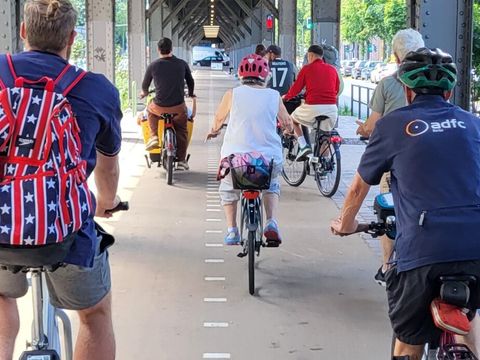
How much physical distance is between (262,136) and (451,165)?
3609mm

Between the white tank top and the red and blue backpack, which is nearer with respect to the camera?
the red and blue backpack

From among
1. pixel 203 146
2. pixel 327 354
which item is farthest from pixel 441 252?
pixel 203 146

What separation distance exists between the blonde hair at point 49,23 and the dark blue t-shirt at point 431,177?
1302 millimetres

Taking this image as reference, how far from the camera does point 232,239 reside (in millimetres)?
6723

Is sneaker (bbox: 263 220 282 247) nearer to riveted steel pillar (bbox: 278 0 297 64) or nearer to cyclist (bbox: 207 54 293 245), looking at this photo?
cyclist (bbox: 207 54 293 245)

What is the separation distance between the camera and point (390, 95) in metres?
6.29

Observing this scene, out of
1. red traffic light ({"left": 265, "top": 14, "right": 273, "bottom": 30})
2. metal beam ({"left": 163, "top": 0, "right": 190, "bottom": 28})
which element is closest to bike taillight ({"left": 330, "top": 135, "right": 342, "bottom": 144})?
red traffic light ({"left": 265, "top": 14, "right": 273, "bottom": 30})

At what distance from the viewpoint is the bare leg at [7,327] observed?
10.8 feet

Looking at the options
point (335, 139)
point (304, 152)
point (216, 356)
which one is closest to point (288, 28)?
point (335, 139)

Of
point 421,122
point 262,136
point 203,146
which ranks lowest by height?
point 203,146

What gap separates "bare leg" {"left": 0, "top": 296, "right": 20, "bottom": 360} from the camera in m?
3.30

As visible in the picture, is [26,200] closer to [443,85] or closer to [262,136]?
[443,85]

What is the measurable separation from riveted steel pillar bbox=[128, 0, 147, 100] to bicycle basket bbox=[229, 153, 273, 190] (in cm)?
1681

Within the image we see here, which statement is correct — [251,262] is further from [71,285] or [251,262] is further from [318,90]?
[318,90]
